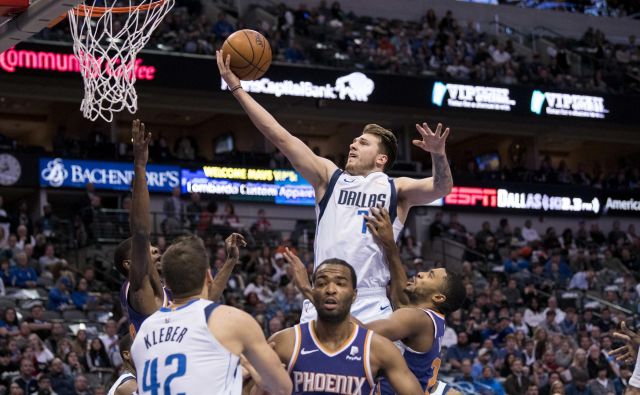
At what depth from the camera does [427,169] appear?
98.5 ft

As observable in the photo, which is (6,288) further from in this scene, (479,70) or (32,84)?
(479,70)

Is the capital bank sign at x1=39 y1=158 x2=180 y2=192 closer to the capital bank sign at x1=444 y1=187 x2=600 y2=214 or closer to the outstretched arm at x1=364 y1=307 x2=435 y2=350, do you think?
the capital bank sign at x1=444 y1=187 x2=600 y2=214

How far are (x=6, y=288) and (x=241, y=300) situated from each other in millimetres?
3769

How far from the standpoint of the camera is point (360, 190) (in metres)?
6.73

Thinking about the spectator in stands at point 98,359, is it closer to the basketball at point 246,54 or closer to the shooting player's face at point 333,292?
the basketball at point 246,54

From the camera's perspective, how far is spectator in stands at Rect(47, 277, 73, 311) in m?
17.0

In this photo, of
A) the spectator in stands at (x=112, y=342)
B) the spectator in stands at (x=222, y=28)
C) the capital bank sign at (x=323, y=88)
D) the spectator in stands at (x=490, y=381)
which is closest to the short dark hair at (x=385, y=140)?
the spectator in stands at (x=112, y=342)

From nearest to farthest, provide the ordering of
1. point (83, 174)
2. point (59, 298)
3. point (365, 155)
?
point (365, 155) < point (59, 298) < point (83, 174)

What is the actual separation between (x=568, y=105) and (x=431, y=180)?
22731 millimetres

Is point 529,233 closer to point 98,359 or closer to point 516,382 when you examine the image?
point 516,382

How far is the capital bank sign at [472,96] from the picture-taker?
88.9ft

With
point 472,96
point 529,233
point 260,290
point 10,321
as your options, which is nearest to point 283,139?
point 10,321

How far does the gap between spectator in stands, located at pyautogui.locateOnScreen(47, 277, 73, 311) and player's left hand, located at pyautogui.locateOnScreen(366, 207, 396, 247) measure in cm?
1128

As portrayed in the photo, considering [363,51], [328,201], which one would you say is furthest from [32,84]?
[328,201]
